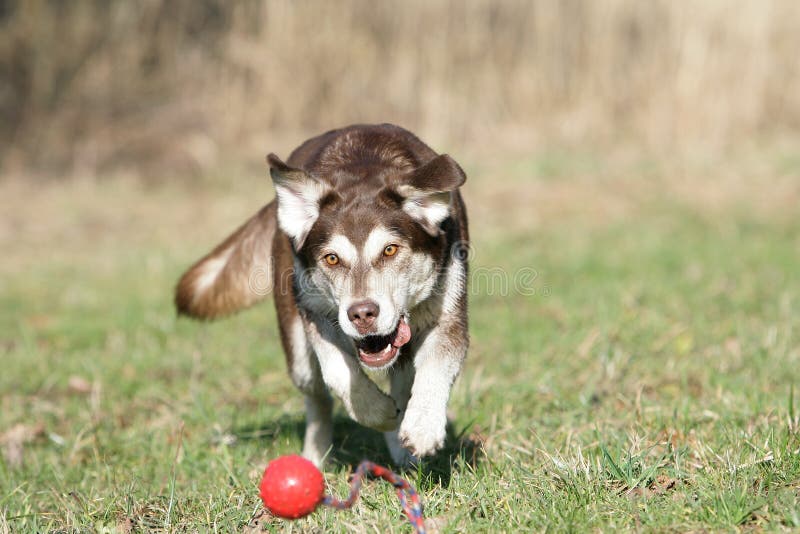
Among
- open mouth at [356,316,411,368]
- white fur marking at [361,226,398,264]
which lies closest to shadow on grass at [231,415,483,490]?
open mouth at [356,316,411,368]

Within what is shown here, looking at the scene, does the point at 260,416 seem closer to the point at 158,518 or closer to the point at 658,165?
the point at 158,518

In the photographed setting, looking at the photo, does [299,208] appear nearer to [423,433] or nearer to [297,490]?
[423,433]

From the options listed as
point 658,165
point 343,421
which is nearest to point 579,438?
point 343,421

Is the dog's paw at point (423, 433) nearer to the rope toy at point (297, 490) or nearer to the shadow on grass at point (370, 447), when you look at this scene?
the shadow on grass at point (370, 447)

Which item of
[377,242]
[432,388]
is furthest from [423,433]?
[377,242]

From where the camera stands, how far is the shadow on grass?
12.6 feet

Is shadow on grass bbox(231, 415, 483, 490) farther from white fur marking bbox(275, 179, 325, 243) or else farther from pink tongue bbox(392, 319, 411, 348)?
white fur marking bbox(275, 179, 325, 243)

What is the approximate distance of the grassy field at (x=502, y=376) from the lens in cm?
329

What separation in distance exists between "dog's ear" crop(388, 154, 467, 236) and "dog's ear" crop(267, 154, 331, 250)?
0.32 metres

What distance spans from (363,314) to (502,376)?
6.95 feet

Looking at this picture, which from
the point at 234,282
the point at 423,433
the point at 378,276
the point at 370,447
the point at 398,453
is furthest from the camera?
the point at 234,282

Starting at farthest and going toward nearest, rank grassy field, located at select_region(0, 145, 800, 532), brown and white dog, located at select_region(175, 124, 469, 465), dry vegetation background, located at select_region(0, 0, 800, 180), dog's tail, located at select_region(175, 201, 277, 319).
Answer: dry vegetation background, located at select_region(0, 0, 800, 180)
dog's tail, located at select_region(175, 201, 277, 319)
brown and white dog, located at select_region(175, 124, 469, 465)
grassy field, located at select_region(0, 145, 800, 532)

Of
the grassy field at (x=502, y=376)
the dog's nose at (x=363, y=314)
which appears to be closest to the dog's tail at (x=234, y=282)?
the grassy field at (x=502, y=376)

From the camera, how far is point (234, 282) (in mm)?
4844
